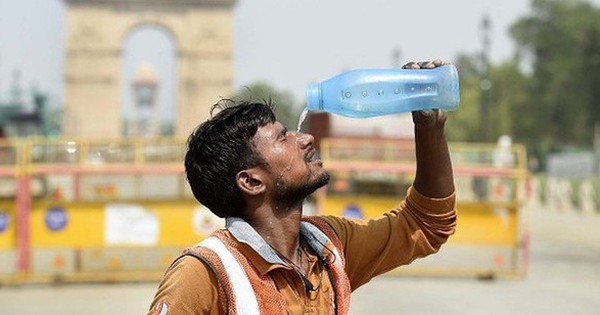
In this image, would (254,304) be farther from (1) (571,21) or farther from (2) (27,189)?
(1) (571,21)

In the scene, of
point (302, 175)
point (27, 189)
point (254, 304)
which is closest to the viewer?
point (254, 304)

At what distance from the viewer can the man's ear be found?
87.2 inches

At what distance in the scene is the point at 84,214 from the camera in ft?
→ 37.2

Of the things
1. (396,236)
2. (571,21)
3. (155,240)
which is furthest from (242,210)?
(571,21)

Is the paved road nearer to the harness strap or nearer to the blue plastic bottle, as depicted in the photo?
the blue plastic bottle

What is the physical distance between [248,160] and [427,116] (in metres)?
0.49

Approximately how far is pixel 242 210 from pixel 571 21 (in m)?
68.9

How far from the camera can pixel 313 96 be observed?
239 centimetres

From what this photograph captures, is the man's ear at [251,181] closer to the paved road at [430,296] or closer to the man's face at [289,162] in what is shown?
the man's face at [289,162]

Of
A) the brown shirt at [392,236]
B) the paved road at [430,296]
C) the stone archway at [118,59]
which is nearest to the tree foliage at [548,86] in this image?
the stone archway at [118,59]

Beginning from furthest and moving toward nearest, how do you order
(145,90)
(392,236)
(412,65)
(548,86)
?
1. (145,90)
2. (548,86)
3. (392,236)
4. (412,65)

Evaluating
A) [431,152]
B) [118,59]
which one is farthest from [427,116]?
[118,59]

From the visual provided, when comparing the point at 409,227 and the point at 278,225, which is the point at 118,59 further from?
the point at 278,225

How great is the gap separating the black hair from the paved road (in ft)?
24.4
